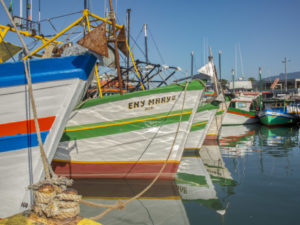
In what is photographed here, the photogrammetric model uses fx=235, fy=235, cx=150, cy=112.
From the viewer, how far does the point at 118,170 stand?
21.7ft

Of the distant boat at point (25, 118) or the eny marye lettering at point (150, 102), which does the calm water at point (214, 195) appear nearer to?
the distant boat at point (25, 118)

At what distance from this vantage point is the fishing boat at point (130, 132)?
6.34 meters

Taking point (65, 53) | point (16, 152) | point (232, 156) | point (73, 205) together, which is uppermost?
point (65, 53)

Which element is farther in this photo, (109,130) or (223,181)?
(223,181)

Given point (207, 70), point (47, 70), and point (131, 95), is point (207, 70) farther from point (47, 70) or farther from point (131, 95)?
point (47, 70)

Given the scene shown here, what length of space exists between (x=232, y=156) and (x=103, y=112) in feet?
21.4

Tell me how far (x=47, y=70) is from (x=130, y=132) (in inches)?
121

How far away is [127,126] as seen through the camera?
20.9 ft

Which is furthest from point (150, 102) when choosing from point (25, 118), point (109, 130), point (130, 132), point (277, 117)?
point (277, 117)

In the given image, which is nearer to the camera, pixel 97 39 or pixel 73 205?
pixel 73 205

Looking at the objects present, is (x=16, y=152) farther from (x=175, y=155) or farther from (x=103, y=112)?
(x=175, y=155)

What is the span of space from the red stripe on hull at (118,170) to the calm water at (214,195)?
7.0 inches

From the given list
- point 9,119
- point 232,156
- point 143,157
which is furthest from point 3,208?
point 232,156

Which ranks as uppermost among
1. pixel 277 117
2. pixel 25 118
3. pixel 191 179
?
pixel 25 118
